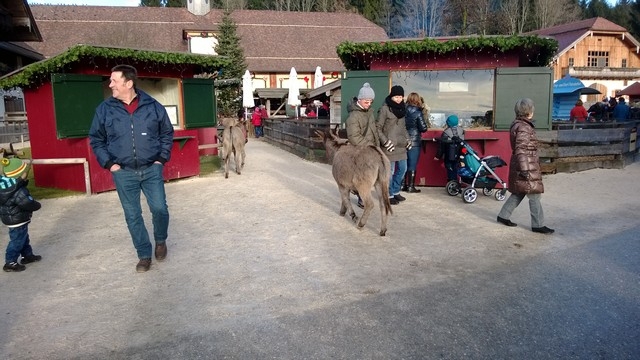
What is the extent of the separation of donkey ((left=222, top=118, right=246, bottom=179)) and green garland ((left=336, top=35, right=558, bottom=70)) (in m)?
3.56

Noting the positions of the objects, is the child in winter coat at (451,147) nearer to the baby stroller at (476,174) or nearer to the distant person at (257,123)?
the baby stroller at (476,174)

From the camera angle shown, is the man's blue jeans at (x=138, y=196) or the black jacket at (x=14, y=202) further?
the black jacket at (x=14, y=202)

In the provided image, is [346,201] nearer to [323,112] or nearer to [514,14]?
[323,112]

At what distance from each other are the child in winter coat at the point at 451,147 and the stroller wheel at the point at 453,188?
12 centimetres

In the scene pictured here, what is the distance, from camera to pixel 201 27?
40.2 metres

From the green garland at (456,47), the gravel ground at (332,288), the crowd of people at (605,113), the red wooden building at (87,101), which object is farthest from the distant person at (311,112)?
the gravel ground at (332,288)

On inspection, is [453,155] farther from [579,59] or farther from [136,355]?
[579,59]

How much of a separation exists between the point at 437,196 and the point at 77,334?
269 inches

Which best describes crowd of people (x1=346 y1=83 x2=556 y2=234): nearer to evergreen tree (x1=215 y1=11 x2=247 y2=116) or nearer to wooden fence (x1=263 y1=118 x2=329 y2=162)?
wooden fence (x1=263 y1=118 x2=329 y2=162)

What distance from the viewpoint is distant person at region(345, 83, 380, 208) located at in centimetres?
711

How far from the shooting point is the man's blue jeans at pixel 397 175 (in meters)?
8.46

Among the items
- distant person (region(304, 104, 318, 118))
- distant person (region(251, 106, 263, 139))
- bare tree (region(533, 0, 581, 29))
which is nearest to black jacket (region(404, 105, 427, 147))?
distant person (region(304, 104, 318, 118))

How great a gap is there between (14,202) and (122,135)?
1453 mm

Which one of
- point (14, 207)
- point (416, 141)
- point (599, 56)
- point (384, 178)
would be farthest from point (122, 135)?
point (599, 56)
